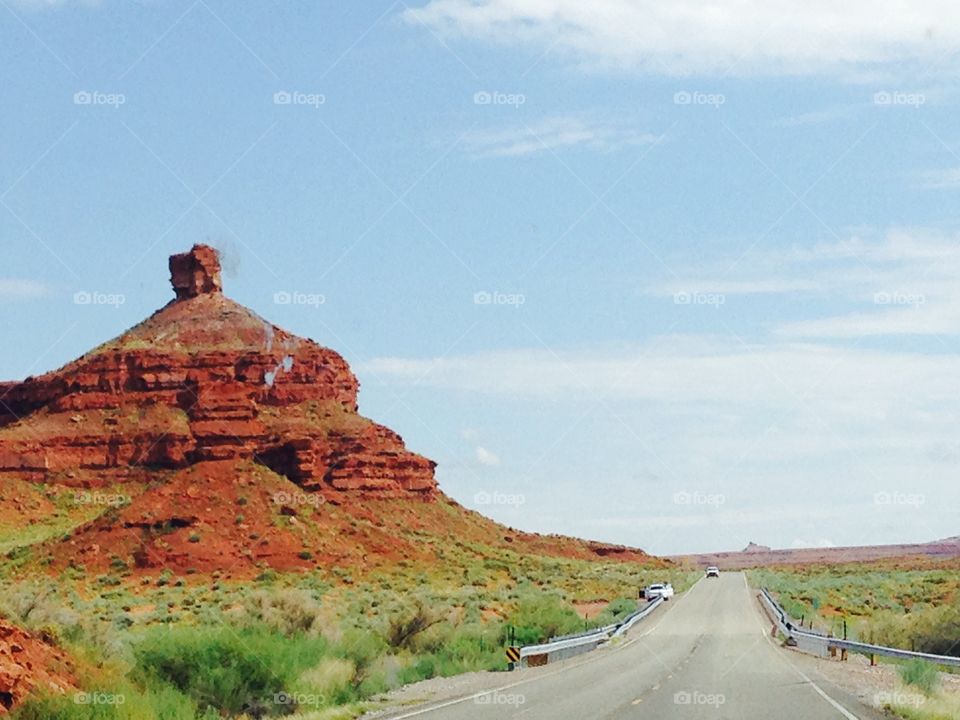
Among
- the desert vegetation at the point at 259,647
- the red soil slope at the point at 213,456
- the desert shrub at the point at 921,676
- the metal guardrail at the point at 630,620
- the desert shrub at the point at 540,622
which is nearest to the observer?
the desert vegetation at the point at 259,647

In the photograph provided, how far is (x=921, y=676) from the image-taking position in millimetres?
22859

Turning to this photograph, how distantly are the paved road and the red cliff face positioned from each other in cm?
6395

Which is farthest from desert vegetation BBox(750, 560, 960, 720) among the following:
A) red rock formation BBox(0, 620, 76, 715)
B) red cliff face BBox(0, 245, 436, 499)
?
red cliff face BBox(0, 245, 436, 499)

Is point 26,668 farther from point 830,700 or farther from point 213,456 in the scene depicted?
point 213,456

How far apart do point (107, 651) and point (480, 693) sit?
6.20 metres

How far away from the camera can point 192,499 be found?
83250mm

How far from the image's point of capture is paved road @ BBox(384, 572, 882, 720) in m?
19.0

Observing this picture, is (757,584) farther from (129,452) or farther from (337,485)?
(129,452)

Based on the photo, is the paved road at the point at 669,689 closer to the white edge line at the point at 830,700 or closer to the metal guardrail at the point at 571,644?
the white edge line at the point at 830,700

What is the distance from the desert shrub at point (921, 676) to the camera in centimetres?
2220

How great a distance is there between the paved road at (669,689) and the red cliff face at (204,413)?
2518 inches

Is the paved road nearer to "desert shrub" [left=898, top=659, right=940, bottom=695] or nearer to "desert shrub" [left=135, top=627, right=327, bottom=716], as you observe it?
"desert shrub" [left=898, top=659, right=940, bottom=695]

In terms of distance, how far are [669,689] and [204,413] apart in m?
86.6

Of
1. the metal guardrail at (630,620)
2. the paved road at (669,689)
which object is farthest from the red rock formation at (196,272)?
the paved road at (669,689)
